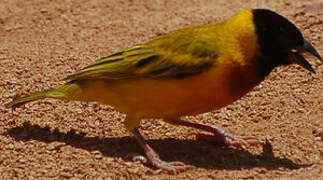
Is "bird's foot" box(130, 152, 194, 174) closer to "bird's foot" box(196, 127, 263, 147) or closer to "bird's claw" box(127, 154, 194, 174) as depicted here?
"bird's claw" box(127, 154, 194, 174)

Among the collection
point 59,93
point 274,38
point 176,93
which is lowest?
point 59,93

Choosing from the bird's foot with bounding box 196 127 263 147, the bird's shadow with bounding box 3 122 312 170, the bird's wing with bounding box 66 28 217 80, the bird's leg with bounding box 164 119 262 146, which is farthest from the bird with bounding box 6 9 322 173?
the bird's foot with bounding box 196 127 263 147

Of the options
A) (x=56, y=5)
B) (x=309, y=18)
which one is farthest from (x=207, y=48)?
(x=56, y=5)

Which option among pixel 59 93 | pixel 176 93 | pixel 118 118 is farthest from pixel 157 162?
pixel 59 93

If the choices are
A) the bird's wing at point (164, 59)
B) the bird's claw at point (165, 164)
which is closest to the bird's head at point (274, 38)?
the bird's wing at point (164, 59)

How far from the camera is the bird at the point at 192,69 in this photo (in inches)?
212

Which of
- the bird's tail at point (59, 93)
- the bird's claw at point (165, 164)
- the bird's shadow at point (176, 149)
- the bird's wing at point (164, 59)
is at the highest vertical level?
the bird's wing at point (164, 59)

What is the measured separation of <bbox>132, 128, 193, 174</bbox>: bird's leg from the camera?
554cm

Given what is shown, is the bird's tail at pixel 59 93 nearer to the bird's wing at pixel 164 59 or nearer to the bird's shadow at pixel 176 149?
the bird's wing at pixel 164 59

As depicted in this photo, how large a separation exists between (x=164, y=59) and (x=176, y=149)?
1.07 metres

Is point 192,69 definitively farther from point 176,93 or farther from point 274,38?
point 274,38

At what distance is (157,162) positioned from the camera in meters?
5.66

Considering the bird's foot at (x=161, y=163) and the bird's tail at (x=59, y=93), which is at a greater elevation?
the bird's tail at (x=59, y=93)

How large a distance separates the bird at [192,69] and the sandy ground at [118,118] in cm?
48
